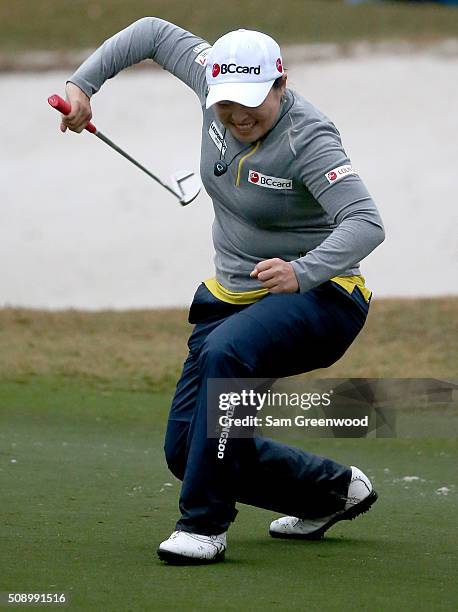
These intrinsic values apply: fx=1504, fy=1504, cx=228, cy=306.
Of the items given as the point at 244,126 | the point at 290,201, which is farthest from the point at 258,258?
the point at 244,126

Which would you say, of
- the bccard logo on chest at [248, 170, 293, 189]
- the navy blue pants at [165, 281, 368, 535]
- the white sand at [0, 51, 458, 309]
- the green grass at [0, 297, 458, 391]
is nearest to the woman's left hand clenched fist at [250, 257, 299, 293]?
the navy blue pants at [165, 281, 368, 535]

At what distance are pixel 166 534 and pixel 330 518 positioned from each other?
0.54 meters

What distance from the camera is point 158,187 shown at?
15.6 m

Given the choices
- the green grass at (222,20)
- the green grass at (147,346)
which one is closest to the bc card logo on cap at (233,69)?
the green grass at (147,346)

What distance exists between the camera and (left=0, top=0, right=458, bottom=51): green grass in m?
17.6

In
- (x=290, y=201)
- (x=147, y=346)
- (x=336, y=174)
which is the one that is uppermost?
(x=336, y=174)

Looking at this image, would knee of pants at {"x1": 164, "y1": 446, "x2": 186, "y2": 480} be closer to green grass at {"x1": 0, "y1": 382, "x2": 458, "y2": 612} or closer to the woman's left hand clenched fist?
green grass at {"x1": 0, "y1": 382, "x2": 458, "y2": 612}

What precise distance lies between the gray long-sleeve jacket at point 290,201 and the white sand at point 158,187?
827 centimetres

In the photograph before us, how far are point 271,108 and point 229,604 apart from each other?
4.64 feet

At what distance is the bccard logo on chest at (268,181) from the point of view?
14.0ft

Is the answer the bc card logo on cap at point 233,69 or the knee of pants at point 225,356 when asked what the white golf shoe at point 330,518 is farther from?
the bc card logo on cap at point 233,69

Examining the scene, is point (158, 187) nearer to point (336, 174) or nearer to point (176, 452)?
point (176, 452)

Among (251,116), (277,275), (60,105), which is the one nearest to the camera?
(277,275)

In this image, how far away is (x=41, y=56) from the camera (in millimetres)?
16938
